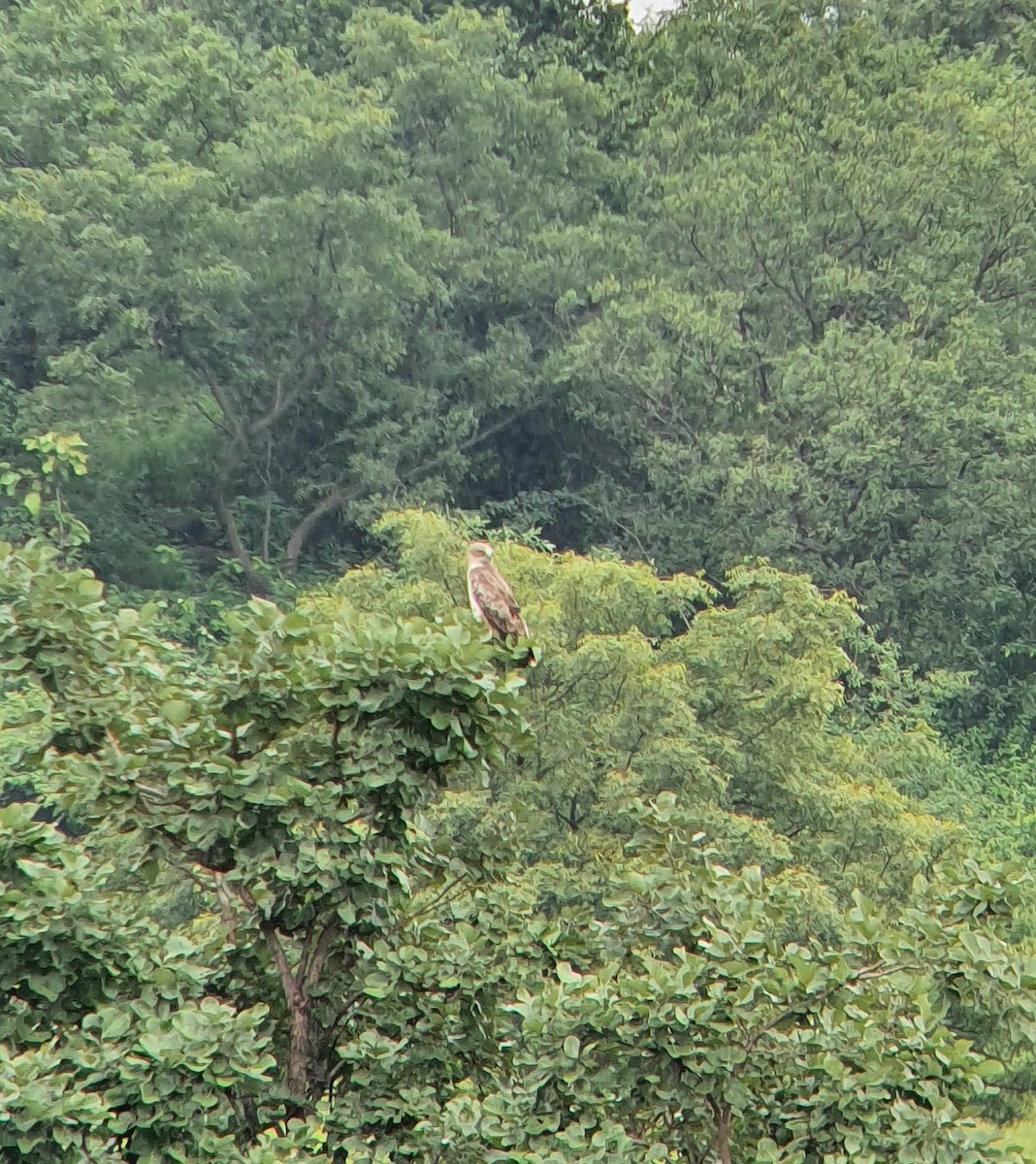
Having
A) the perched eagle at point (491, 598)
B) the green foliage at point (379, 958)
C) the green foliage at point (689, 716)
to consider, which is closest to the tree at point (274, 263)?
the green foliage at point (689, 716)

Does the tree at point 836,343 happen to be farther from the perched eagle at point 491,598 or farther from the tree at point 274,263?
the perched eagle at point 491,598

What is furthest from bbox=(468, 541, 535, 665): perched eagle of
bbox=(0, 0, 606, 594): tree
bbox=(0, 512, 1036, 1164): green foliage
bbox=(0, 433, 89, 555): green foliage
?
bbox=(0, 0, 606, 594): tree

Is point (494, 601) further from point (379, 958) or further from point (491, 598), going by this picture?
point (379, 958)

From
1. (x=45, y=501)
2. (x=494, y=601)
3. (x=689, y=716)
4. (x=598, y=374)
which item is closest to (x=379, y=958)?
(x=494, y=601)

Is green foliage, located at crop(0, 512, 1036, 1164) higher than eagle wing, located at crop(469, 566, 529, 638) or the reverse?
higher

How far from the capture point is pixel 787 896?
563cm

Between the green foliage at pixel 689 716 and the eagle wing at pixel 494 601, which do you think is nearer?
the eagle wing at pixel 494 601

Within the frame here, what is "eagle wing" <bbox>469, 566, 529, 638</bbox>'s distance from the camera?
27.9 ft

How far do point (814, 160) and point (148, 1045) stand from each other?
69.4 feet

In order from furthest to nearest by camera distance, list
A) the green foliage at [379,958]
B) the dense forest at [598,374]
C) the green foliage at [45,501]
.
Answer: the green foliage at [45,501] → the dense forest at [598,374] → the green foliage at [379,958]

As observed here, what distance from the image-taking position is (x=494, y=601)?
8719mm

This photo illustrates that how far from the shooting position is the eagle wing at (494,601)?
27.9 ft

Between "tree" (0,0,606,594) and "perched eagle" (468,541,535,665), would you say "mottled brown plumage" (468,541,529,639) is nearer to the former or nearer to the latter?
"perched eagle" (468,541,535,665)

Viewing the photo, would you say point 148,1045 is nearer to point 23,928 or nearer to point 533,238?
point 23,928
